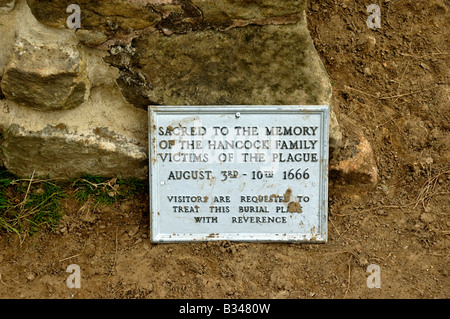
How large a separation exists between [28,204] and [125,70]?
104 cm

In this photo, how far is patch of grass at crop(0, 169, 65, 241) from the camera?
2908mm

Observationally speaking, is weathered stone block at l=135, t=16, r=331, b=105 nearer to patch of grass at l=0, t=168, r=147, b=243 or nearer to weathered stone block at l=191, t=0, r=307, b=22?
weathered stone block at l=191, t=0, r=307, b=22

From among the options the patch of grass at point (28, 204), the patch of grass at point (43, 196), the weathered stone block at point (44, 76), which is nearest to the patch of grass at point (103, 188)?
the patch of grass at point (43, 196)

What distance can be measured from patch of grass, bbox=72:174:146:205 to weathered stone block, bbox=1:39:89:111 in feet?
1.63

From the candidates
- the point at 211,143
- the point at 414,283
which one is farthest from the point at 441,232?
the point at 211,143

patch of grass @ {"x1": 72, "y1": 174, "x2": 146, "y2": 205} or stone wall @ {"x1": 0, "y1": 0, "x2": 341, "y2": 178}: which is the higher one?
stone wall @ {"x1": 0, "y1": 0, "x2": 341, "y2": 178}

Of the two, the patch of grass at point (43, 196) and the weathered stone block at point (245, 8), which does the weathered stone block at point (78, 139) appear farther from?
the weathered stone block at point (245, 8)

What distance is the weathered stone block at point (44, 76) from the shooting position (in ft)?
8.70

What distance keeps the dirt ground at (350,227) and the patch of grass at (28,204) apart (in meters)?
0.06

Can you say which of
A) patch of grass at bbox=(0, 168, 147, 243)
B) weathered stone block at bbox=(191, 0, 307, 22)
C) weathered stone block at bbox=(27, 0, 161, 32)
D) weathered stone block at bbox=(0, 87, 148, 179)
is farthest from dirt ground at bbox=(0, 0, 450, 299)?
weathered stone block at bbox=(27, 0, 161, 32)

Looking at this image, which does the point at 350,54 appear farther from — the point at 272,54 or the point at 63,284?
the point at 63,284

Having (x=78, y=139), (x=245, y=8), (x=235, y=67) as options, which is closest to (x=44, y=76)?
(x=78, y=139)

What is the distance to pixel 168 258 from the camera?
286 centimetres

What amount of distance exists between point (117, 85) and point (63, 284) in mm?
1220
